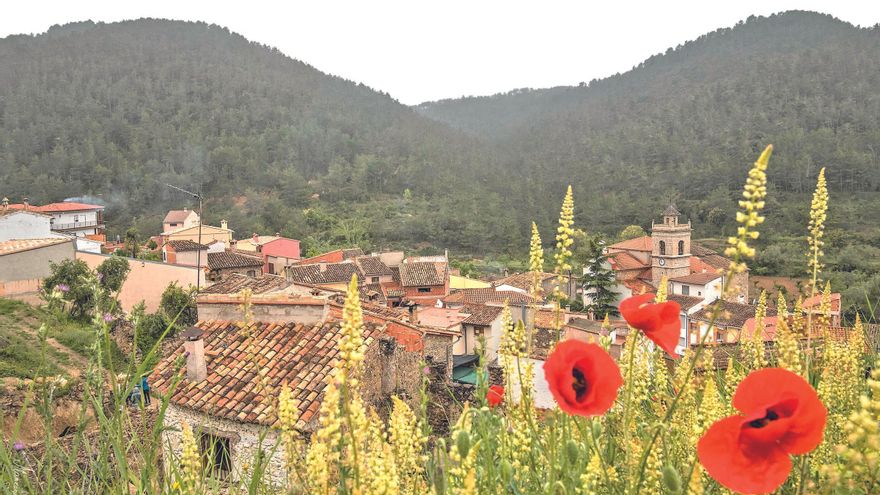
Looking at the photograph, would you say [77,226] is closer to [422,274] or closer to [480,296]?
[422,274]

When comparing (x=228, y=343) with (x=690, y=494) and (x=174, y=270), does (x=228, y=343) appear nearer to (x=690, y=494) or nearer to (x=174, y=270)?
(x=690, y=494)

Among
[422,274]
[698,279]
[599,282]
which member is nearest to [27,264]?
[422,274]

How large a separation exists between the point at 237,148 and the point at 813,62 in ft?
314

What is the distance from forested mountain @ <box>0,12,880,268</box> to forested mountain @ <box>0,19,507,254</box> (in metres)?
0.39

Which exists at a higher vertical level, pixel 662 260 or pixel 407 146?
pixel 407 146

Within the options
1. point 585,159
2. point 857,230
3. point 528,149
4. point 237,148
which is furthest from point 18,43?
point 857,230

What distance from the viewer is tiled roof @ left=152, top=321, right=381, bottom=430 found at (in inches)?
272

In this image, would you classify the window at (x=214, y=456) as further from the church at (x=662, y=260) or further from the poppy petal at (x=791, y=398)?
the church at (x=662, y=260)

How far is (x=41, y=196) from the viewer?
71.9 metres

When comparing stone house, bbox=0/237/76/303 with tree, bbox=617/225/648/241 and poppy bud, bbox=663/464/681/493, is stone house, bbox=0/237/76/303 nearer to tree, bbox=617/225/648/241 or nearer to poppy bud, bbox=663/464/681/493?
poppy bud, bbox=663/464/681/493

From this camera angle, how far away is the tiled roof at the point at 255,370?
272 inches

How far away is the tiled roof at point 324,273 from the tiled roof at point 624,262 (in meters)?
20.1

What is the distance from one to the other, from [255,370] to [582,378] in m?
6.98

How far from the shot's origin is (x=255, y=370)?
7.77 m
